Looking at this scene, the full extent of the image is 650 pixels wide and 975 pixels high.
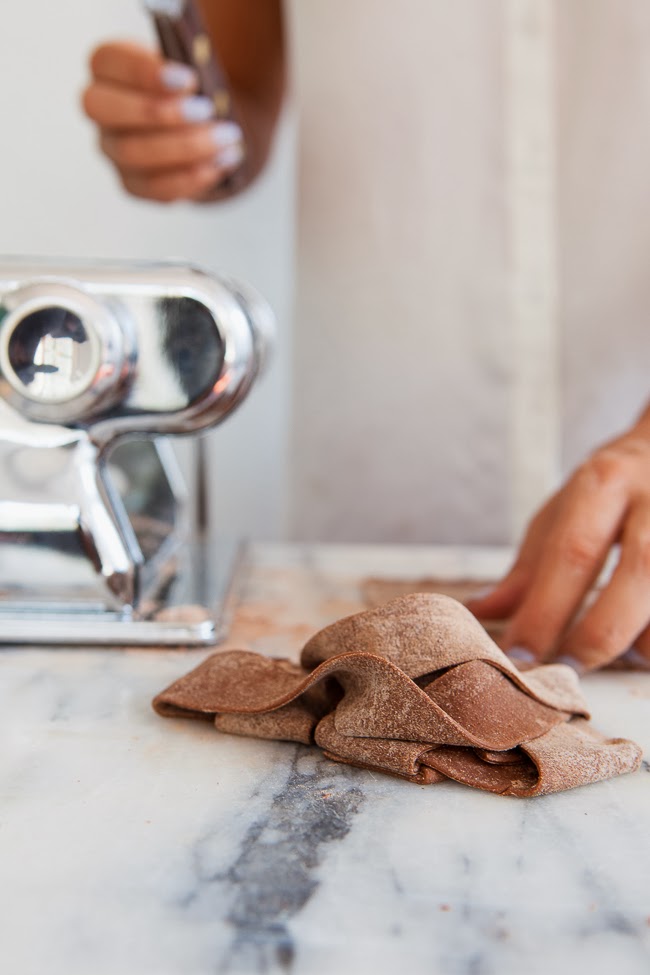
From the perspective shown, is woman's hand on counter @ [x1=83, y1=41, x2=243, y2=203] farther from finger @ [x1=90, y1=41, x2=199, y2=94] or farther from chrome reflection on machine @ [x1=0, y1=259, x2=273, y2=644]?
chrome reflection on machine @ [x1=0, y1=259, x2=273, y2=644]

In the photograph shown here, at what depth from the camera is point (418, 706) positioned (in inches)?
15.3

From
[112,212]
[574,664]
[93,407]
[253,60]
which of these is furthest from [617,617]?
[112,212]

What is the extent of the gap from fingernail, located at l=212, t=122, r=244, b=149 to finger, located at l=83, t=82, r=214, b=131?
16 mm

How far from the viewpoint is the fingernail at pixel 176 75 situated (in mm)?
955

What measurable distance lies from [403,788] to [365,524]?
86 centimetres

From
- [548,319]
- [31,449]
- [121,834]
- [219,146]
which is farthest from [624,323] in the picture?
[121,834]

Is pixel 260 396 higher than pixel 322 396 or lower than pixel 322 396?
lower

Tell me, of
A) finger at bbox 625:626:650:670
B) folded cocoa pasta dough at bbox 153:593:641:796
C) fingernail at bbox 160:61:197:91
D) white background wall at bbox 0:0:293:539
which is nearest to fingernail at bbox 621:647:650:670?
finger at bbox 625:626:650:670

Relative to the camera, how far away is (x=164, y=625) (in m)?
0.60

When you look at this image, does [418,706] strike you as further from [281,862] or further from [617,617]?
[617,617]

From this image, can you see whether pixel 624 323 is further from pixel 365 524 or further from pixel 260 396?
pixel 260 396

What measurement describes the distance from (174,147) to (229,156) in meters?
0.08

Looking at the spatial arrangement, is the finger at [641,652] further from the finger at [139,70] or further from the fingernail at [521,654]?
the finger at [139,70]

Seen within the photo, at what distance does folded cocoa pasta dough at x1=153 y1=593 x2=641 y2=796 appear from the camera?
391 mm
